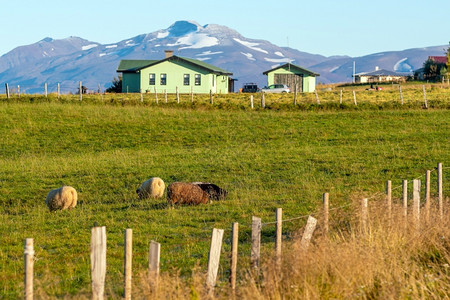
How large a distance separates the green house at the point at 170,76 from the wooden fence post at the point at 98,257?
75408 millimetres

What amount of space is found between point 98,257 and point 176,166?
2177cm

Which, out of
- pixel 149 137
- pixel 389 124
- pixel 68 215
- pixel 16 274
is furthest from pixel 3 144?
pixel 16 274

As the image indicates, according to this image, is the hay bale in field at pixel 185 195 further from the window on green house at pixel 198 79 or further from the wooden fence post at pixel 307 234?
the window on green house at pixel 198 79

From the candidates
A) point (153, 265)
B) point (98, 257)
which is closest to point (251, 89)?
point (153, 265)

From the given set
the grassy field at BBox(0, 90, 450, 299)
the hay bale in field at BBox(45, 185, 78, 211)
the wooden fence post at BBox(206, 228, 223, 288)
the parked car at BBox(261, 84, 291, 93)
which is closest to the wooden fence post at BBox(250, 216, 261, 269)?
the wooden fence post at BBox(206, 228, 223, 288)

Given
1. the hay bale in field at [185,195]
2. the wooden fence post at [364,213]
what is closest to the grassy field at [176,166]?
the hay bale in field at [185,195]

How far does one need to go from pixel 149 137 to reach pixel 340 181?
16.8 meters

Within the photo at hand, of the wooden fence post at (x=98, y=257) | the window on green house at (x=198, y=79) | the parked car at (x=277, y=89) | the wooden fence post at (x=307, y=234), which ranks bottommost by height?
the wooden fence post at (x=307, y=234)

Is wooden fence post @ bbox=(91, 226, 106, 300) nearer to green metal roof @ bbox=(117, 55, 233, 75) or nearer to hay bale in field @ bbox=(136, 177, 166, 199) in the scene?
hay bale in field @ bbox=(136, 177, 166, 199)

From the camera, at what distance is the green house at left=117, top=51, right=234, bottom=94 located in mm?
83938

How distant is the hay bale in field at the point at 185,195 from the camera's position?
71.6 feet

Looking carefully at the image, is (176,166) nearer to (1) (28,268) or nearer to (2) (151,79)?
(1) (28,268)

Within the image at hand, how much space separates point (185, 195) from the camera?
2186 cm

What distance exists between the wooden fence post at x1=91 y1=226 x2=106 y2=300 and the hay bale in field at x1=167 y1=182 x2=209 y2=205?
13.2m
